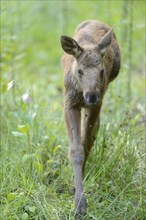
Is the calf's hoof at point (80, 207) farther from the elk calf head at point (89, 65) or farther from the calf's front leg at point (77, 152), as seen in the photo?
the elk calf head at point (89, 65)

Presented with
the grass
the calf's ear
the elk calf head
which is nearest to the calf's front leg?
the grass

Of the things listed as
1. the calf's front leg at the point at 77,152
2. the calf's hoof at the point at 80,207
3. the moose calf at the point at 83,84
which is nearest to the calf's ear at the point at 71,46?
the moose calf at the point at 83,84

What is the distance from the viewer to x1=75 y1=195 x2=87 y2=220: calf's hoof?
6.30 m

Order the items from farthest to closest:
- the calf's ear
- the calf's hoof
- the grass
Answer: the calf's ear
the grass
the calf's hoof

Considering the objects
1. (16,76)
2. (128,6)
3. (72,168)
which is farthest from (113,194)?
(16,76)

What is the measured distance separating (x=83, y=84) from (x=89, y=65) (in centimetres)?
19

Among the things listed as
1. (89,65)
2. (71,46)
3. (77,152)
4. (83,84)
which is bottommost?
(77,152)

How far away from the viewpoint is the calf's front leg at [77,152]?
6.32 m

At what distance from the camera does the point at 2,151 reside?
7.36 meters

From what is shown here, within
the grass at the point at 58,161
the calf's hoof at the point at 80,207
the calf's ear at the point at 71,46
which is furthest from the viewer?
the calf's ear at the point at 71,46

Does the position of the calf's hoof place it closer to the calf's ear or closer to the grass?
the grass

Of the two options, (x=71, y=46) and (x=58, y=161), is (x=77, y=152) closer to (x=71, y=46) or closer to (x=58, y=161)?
(x=58, y=161)

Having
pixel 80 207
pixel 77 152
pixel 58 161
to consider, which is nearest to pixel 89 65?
pixel 77 152

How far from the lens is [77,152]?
6809mm
